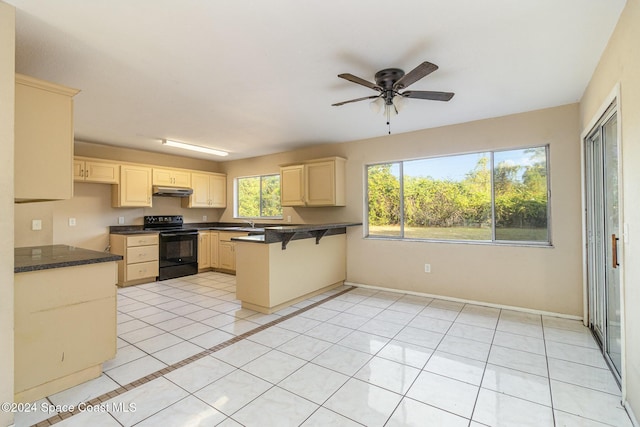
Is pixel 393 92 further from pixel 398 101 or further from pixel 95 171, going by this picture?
pixel 95 171

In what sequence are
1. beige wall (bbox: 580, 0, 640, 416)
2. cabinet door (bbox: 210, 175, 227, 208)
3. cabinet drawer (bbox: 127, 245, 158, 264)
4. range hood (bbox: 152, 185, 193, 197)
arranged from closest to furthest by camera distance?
beige wall (bbox: 580, 0, 640, 416) < cabinet drawer (bbox: 127, 245, 158, 264) < range hood (bbox: 152, 185, 193, 197) < cabinet door (bbox: 210, 175, 227, 208)

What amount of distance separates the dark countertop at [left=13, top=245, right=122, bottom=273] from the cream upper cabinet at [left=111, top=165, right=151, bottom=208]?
2.66 m

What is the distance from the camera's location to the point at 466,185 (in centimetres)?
409

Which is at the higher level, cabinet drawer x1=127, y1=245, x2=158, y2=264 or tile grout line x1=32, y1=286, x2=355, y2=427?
cabinet drawer x1=127, y1=245, x2=158, y2=264

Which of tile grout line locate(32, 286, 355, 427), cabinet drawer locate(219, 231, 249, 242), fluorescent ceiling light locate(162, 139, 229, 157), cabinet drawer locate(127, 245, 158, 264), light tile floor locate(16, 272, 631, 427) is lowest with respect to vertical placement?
light tile floor locate(16, 272, 631, 427)

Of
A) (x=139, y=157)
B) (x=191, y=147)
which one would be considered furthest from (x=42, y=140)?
(x=139, y=157)

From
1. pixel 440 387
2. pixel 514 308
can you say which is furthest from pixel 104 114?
pixel 514 308

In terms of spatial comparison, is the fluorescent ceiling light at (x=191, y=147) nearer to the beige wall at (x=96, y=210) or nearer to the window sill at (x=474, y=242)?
the beige wall at (x=96, y=210)

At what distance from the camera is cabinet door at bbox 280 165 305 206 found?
520 centimetres

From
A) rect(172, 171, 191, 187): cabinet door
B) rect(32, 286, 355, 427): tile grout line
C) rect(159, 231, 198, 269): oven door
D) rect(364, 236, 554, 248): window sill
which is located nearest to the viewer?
rect(32, 286, 355, 427): tile grout line

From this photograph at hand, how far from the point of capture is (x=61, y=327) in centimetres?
205

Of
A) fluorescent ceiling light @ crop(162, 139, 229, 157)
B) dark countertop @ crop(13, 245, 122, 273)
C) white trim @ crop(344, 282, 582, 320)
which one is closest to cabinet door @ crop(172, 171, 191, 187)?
fluorescent ceiling light @ crop(162, 139, 229, 157)

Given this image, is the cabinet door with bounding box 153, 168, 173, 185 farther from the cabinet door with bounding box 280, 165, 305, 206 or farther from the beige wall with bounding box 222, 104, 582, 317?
the beige wall with bounding box 222, 104, 582, 317

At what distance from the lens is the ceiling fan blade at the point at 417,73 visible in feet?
6.51
